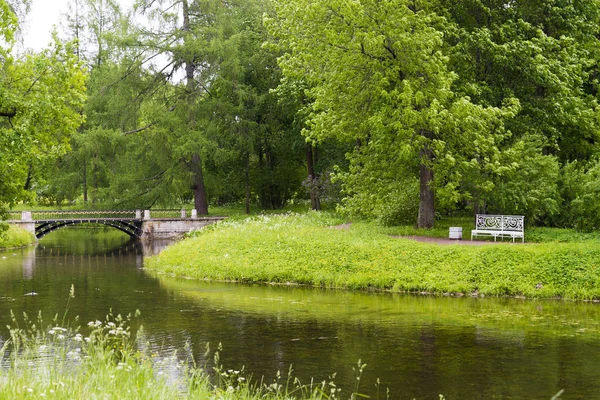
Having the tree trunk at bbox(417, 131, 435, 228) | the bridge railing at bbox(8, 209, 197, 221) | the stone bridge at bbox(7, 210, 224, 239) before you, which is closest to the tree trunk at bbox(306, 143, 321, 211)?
the stone bridge at bbox(7, 210, 224, 239)

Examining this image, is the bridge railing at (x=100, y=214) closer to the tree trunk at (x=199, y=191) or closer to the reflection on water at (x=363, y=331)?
the tree trunk at (x=199, y=191)

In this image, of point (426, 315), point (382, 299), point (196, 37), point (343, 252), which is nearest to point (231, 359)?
point (426, 315)

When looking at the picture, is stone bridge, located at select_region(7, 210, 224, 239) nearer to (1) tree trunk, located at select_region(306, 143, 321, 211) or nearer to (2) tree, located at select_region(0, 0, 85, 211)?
(1) tree trunk, located at select_region(306, 143, 321, 211)

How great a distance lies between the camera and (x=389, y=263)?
23938mm

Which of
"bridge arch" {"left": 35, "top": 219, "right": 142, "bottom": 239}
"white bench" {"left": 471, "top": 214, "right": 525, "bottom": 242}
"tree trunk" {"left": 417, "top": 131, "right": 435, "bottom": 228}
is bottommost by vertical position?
"bridge arch" {"left": 35, "top": 219, "right": 142, "bottom": 239}

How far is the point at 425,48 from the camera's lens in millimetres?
26719

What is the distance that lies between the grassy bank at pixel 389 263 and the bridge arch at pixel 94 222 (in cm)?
1975

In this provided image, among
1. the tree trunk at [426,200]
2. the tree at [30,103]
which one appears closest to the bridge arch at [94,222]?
the tree trunk at [426,200]

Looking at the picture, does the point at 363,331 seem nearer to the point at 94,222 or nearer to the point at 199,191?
the point at 199,191

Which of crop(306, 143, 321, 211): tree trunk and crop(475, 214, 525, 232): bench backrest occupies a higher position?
crop(306, 143, 321, 211): tree trunk

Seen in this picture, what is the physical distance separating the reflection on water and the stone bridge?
70.9 ft

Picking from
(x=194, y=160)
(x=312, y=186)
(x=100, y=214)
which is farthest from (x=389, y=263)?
(x=100, y=214)

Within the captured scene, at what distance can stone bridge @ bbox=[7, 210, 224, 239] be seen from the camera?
48.1m

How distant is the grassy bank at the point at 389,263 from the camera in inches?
855
